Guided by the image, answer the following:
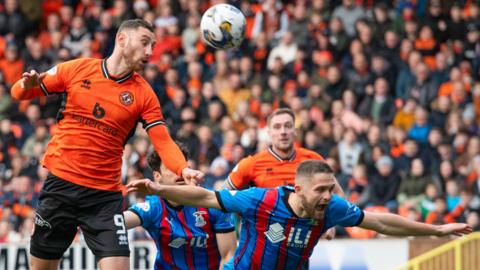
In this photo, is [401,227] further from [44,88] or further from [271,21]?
[271,21]

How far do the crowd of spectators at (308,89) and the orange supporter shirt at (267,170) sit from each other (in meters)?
4.02

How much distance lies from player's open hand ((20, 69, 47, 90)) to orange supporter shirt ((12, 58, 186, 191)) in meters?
0.06

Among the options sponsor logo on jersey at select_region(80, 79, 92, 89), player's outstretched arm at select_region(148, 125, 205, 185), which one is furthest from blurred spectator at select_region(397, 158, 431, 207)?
sponsor logo on jersey at select_region(80, 79, 92, 89)

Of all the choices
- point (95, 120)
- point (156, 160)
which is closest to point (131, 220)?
point (156, 160)

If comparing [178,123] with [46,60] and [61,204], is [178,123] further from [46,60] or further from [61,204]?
[61,204]

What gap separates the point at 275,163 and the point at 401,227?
269 cm

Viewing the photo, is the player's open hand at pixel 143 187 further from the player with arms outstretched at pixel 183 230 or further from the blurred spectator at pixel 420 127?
the blurred spectator at pixel 420 127

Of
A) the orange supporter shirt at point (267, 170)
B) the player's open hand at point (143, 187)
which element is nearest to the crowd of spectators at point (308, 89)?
the orange supporter shirt at point (267, 170)

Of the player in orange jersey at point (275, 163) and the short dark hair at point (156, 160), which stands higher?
the player in orange jersey at point (275, 163)

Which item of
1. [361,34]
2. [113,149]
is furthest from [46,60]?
[113,149]

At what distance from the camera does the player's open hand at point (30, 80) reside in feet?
30.0

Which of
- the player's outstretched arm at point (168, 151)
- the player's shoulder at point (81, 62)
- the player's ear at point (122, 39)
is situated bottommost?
the player's outstretched arm at point (168, 151)

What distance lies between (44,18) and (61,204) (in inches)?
494

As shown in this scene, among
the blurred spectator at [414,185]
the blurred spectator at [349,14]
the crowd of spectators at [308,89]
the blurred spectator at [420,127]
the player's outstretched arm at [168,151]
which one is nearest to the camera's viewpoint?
the player's outstretched arm at [168,151]
